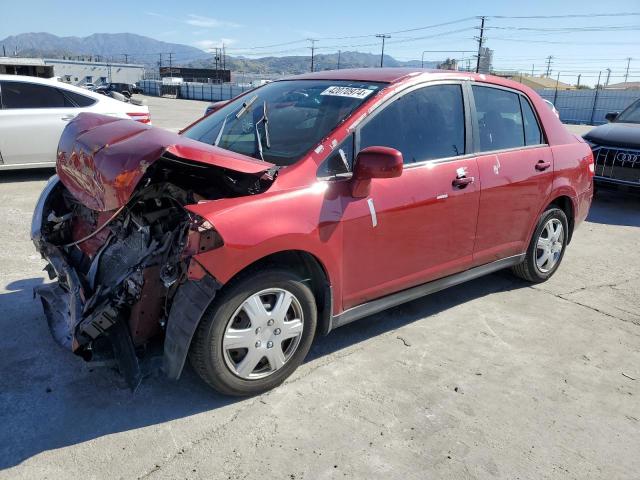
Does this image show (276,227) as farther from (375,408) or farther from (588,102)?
(588,102)

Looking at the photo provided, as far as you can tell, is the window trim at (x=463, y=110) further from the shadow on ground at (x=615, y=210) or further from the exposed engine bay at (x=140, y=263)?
the shadow on ground at (x=615, y=210)

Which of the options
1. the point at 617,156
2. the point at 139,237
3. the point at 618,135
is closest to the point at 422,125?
the point at 139,237

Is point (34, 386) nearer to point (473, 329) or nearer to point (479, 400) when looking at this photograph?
point (479, 400)

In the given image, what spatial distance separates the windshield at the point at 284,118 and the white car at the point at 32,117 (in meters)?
5.11

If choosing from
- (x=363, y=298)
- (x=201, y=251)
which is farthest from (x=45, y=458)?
(x=363, y=298)

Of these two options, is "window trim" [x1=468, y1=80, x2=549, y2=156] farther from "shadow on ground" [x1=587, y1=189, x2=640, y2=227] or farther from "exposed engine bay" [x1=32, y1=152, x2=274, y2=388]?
"shadow on ground" [x1=587, y1=189, x2=640, y2=227]

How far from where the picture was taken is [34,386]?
2961mm

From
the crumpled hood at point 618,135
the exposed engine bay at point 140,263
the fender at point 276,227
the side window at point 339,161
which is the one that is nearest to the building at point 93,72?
the crumpled hood at point 618,135

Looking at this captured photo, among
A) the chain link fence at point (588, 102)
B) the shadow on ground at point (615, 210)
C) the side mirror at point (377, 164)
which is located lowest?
the shadow on ground at point (615, 210)

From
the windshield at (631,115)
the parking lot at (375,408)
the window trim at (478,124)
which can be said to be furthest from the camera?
the windshield at (631,115)

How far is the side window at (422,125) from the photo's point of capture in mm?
3275

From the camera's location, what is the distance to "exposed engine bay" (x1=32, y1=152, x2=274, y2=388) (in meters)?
2.67

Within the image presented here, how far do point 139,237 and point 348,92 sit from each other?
5.32 feet

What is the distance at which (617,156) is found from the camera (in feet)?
26.0
